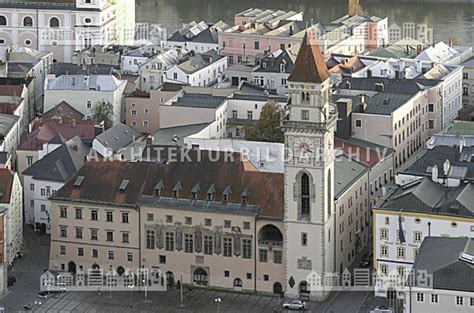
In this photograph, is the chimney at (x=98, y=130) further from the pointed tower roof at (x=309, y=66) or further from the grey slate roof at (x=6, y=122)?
the pointed tower roof at (x=309, y=66)

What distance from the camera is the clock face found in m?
52.5

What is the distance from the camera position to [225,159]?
55.2m

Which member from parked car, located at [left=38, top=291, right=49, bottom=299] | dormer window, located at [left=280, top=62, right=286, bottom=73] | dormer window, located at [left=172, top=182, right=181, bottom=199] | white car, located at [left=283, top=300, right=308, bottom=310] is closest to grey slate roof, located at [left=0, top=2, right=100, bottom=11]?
dormer window, located at [left=280, top=62, right=286, bottom=73]

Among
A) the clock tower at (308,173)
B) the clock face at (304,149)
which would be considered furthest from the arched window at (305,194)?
the clock face at (304,149)

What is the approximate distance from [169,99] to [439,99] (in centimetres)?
1179

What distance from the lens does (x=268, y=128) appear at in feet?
213

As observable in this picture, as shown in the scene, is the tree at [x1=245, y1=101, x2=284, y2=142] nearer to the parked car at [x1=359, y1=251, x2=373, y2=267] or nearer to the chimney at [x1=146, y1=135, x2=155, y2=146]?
the chimney at [x1=146, y1=135, x2=155, y2=146]

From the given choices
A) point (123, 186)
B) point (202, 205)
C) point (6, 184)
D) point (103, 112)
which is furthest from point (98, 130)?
point (202, 205)

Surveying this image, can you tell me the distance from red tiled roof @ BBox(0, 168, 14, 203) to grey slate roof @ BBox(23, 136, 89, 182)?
366 centimetres

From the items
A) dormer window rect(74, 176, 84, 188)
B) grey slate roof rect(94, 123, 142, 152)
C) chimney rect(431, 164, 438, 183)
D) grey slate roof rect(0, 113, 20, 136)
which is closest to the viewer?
chimney rect(431, 164, 438, 183)

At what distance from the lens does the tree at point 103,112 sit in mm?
70812

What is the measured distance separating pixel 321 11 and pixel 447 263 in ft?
260

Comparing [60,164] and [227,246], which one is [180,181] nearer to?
[227,246]

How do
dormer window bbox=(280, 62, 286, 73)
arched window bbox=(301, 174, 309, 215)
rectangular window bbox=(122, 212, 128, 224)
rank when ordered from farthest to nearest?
dormer window bbox=(280, 62, 286, 73), rectangular window bbox=(122, 212, 128, 224), arched window bbox=(301, 174, 309, 215)
